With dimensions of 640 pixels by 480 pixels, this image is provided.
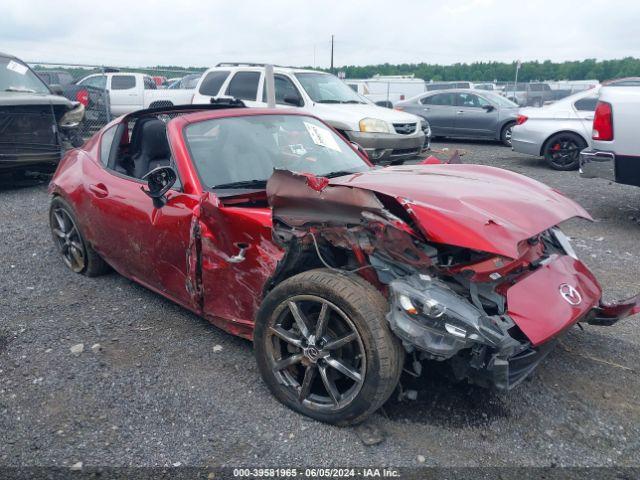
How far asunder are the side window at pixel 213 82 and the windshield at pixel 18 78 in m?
2.82

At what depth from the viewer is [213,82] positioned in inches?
425

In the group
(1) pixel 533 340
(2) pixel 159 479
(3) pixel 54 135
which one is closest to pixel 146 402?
(2) pixel 159 479

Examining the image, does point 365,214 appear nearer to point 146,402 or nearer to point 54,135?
point 146,402

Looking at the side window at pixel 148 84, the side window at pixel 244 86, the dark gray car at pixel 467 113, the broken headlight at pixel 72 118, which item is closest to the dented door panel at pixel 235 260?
the broken headlight at pixel 72 118

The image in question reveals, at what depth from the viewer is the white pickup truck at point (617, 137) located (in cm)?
585

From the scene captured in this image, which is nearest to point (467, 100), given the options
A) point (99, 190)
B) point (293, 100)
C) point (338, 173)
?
point (293, 100)

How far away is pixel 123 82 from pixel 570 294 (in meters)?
16.1

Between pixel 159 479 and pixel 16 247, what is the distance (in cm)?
430

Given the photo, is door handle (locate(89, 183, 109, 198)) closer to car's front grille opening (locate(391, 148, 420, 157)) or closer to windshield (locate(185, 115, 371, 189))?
windshield (locate(185, 115, 371, 189))

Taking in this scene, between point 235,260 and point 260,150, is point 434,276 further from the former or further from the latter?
point 260,150

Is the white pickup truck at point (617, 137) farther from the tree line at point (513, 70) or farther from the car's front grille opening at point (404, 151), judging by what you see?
the tree line at point (513, 70)

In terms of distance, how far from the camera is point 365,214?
2695 millimetres

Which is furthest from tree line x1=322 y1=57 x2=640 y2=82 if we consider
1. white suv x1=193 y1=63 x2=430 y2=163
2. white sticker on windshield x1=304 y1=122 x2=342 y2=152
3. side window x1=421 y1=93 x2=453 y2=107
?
white sticker on windshield x1=304 y1=122 x2=342 y2=152

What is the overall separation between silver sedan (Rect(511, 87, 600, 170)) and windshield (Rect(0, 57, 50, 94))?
865 cm
